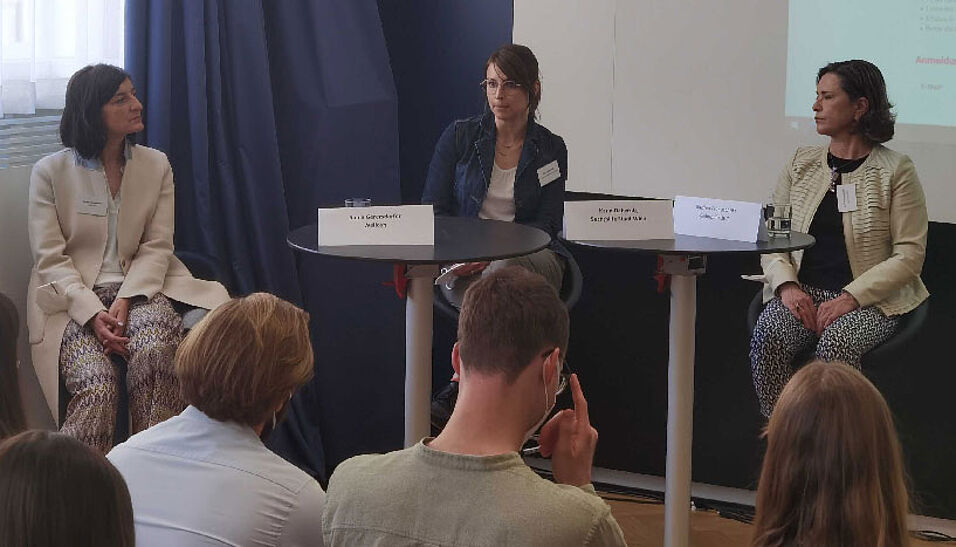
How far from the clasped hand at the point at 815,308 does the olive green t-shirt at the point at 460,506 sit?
86.1 inches

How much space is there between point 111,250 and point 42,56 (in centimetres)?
63

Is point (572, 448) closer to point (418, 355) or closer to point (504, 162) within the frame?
point (418, 355)

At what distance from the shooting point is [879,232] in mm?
3705

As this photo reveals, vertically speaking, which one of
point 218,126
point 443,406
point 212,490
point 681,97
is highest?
point 681,97

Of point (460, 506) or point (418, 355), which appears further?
point (418, 355)

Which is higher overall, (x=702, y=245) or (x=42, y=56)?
(x=42, y=56)

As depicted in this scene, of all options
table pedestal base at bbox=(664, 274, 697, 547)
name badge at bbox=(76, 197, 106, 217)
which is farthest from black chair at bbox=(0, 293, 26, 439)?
table pedestal base at bbox=(664, 274, 697, 547)

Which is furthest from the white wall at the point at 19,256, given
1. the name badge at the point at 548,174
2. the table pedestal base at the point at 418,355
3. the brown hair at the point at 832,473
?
the brown hair at the point at 832,473

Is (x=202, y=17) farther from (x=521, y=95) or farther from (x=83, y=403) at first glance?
(x=83, y=403)

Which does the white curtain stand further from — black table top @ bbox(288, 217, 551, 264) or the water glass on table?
the water glass on table

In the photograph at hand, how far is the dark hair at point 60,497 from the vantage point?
3.97 feet

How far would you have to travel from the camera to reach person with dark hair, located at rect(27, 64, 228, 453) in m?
3.40

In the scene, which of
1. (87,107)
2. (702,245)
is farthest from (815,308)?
(87,107)

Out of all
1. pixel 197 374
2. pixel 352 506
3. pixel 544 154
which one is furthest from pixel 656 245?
pixel 352 506
